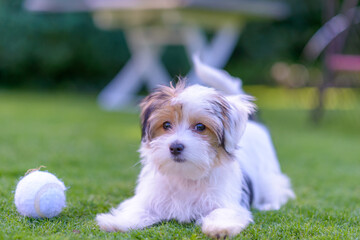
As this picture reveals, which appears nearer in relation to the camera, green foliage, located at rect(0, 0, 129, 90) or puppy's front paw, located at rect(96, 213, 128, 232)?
puppy's front paw, located at rect(96, 213, 128, 232)

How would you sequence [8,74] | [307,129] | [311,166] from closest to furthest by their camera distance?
1. [311,166]
2. [307,129]
3. [8,74]

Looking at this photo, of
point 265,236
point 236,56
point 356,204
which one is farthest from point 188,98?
point 236,56

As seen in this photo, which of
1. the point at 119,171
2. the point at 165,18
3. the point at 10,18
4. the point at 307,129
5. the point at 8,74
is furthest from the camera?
the point at 8,74

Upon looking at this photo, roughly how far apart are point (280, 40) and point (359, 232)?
15442 mm

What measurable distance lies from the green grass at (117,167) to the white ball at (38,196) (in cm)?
6

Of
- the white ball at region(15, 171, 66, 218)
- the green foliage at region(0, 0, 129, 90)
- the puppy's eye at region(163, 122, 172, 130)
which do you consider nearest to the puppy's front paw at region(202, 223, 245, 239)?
the puppy's eye at region(163, 122, 172, 130)

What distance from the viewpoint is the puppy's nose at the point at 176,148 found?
2750 millimetres

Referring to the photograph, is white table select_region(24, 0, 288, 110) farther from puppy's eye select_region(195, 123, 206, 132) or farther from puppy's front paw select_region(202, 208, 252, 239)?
puppy's front paw select_region(202, 208, 252, 239)

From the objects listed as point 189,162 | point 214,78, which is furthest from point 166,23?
point 189,162

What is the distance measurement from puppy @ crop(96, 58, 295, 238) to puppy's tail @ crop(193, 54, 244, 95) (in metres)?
0.52

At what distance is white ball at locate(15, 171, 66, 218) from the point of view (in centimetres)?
278

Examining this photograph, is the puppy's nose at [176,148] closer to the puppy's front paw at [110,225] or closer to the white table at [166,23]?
the puppy's front paw at [110,225]

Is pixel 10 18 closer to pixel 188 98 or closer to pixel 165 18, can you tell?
pixel 165 18

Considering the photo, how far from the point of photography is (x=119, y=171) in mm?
4594
